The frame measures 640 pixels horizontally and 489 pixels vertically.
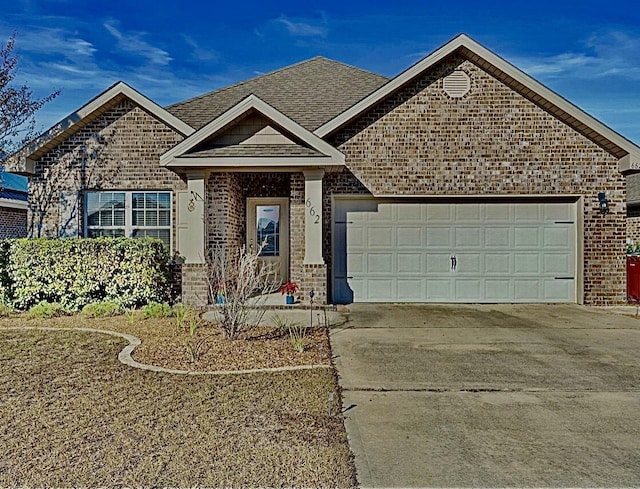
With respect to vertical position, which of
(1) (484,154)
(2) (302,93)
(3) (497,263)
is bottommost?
(3) (497,263)

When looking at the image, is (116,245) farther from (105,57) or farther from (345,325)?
(105,57)

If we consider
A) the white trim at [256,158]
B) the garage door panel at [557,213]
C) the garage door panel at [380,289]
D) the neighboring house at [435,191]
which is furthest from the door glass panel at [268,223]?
the garage door panel at [557,213]

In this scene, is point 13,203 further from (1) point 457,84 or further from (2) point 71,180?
(1) point 457,84

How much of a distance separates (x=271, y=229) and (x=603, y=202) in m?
7.98

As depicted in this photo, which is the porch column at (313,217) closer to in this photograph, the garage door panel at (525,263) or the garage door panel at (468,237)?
the garage door panel at (468,237)

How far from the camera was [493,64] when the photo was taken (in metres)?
11.6

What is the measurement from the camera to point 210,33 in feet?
50.6

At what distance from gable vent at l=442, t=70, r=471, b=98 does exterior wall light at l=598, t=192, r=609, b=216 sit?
3799 millimetres

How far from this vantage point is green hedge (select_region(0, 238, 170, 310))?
10562mm

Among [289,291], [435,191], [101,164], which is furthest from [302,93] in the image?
[289,291]

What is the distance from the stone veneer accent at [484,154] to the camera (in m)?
11.9

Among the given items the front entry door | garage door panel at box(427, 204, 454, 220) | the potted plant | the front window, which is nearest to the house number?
the potted plant

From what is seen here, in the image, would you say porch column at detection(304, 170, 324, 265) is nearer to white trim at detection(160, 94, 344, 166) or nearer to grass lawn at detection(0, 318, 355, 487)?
white trim at detection(160, 94, 344, 166)

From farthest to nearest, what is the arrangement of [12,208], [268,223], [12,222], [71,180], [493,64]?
[12,222] → [12,208] → [268,223] → [71,180] → [493,64]
